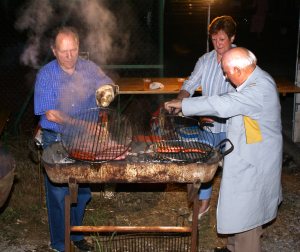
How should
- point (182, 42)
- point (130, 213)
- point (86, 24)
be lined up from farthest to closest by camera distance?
1. point (182, 42)
2. point (86, 24)
3. point (130, 213)

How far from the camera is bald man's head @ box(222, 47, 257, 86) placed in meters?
3.84

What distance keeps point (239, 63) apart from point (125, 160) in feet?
4.25

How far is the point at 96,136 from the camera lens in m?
4.32

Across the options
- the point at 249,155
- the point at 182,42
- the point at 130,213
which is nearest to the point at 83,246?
the point at 130,213

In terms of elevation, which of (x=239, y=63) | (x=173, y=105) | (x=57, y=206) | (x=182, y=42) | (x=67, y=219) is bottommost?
(x=57, y=206)

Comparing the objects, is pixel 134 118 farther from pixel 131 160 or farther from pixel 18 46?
pixel 18 46

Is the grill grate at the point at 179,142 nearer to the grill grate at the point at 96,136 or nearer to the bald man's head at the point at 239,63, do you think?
the grill grate at the point at 96,136

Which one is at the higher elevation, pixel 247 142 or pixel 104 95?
pixel 104 95

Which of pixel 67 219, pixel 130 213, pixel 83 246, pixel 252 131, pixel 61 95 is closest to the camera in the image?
pixel 252 131

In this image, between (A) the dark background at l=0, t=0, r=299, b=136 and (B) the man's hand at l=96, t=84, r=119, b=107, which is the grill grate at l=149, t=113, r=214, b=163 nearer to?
(B) the man's hand at l=96, t=84, r=119, b=107

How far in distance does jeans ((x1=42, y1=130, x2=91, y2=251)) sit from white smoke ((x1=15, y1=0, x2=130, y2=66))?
355cm

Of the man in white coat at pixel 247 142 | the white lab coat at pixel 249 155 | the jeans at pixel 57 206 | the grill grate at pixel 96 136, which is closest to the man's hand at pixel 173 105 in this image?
the man in white coat at pixel 247 142

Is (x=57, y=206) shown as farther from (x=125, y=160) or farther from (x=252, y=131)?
(x=252, y=131)


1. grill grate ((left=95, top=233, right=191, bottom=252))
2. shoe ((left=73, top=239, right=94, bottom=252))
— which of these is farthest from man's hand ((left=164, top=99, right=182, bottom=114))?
shoe ((left=73, top=239, right=94, bottom=252))
